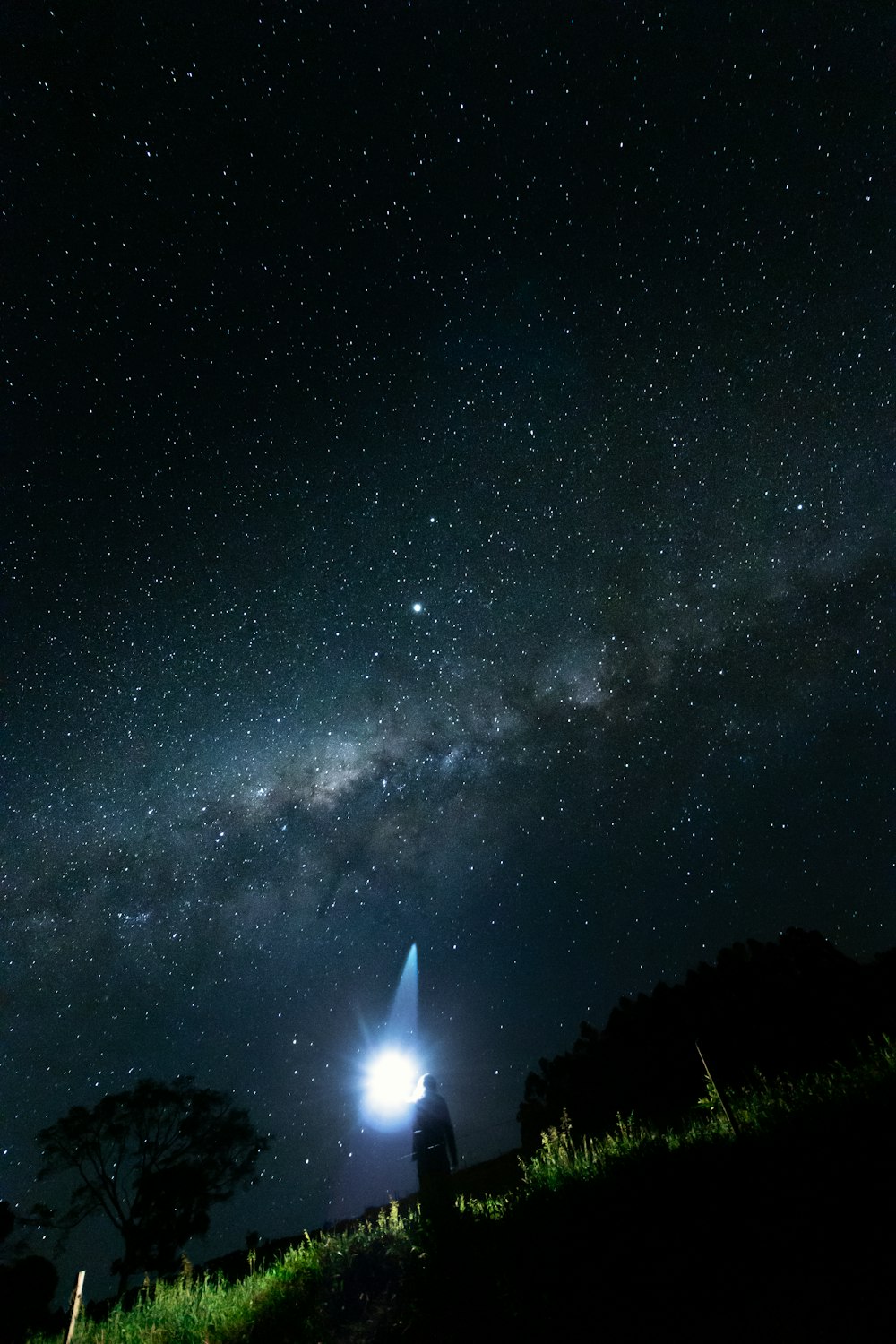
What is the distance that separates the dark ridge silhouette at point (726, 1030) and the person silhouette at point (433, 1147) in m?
12.8

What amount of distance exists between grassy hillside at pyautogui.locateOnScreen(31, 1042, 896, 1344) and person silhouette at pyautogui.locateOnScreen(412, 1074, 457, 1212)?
0.33 meters

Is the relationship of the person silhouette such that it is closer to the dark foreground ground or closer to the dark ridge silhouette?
the dark foreground ground

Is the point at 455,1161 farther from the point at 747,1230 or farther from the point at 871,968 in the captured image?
the point at 871,968

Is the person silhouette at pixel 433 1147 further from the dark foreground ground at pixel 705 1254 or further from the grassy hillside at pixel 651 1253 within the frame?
the dark foreground ground at pixel 705 1254

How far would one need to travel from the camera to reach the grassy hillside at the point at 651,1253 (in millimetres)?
4277

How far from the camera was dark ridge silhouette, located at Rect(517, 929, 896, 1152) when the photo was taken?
20281 millimetres

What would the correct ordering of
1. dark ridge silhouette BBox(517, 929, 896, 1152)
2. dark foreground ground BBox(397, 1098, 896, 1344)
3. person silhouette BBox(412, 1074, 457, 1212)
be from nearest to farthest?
dark foreground ground BBox(397, 1098, 896, 1344)
person silhouette BBox(412, 1074, 457, 1212)
dark ridge silhouette BBox(517, 929, 896, 1152)

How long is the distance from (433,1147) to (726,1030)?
1915cm

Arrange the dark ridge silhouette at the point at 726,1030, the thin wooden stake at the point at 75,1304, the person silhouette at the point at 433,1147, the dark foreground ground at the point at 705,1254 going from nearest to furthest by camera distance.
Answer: the dark foreground ground at the point at 705,1254, the thin wooden stake at the point at 75,1304, the person silhouette at the point at 433,1147, the dark ridge silhouette at the point at 726,1030

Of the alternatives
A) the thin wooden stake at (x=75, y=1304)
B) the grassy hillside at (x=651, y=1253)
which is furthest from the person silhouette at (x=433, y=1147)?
the thin wooden stake at (x=75, y=1304)

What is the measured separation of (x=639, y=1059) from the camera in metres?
24.6

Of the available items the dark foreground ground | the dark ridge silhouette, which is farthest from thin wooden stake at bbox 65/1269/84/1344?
the dark ridge silhouette

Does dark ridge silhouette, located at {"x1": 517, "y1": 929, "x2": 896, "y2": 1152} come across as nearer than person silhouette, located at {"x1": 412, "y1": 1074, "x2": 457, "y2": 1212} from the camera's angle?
No

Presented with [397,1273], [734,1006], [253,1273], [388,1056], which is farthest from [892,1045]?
[734,1006]
